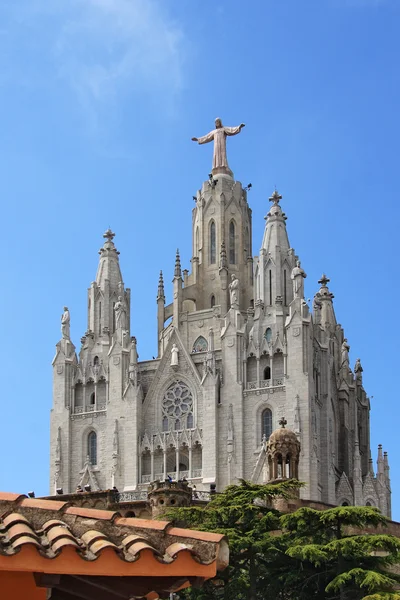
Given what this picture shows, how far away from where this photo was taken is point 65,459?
6366 cm

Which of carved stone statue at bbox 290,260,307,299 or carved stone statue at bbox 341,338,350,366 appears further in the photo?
carved stone statue at bbox 341,338,350,366

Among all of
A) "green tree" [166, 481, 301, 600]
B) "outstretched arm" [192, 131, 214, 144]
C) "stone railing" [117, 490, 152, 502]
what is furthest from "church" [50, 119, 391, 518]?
"green tree" [166, 481, 301, 600]

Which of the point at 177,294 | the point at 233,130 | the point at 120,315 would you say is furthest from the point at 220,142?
the point at 120,315

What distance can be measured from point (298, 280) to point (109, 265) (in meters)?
13.0

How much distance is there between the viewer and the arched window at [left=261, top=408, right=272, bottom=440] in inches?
2370

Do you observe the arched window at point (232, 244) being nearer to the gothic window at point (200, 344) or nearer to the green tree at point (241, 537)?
the gothic window at point (200, 344)

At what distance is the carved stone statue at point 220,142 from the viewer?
72562 millimetres

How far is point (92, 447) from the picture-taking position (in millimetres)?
64000

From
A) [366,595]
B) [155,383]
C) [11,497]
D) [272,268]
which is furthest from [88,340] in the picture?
[11,497]

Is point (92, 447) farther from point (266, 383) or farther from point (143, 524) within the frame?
point (143, 524)

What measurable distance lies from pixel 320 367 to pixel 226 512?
2614 cm

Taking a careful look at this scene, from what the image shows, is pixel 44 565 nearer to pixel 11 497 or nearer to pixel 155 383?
pixel 11 497

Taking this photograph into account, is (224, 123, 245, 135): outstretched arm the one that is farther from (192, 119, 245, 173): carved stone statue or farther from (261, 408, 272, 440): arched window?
(261, 408, 272, 440): arched window

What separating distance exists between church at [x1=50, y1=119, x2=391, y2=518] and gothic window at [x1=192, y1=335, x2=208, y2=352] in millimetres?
81
